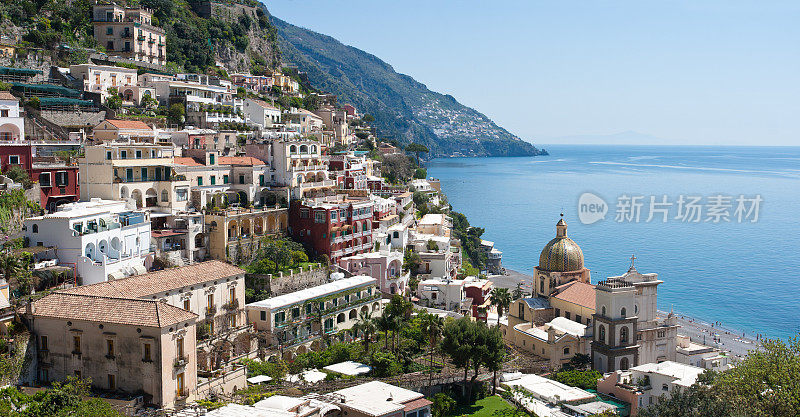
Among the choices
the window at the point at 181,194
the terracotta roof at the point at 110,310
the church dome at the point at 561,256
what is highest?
the window at the point at 181,194

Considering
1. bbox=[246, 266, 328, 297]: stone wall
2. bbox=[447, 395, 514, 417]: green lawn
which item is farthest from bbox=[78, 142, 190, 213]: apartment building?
bbox=[447, 395, 514, 417]: green lawn

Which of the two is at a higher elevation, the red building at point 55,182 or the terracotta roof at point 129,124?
the terracotta roof at point 129,124

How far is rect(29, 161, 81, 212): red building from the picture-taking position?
40.4m

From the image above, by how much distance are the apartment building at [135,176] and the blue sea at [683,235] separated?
150 ft

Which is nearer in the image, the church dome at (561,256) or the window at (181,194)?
the window at (181,194)

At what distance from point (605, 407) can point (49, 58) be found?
47.7 m

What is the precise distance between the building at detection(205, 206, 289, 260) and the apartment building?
247 centimetres

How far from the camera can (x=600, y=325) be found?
41.4m

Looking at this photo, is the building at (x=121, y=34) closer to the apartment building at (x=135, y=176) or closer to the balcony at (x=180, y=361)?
the apartment building at (x=135, y=176)

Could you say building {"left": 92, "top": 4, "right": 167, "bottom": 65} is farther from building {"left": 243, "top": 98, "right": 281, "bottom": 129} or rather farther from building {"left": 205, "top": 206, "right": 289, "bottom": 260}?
building {"left": 205, "top": 206, "right": 289, "bottom": 260}

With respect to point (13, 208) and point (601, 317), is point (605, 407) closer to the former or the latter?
point (601, 317)

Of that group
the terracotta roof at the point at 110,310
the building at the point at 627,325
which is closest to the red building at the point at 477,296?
the building at the point at 627,325

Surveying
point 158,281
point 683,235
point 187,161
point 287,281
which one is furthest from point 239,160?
point 683,235

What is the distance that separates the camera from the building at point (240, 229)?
42812mm
